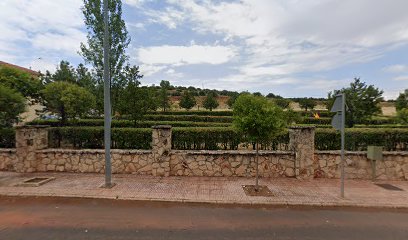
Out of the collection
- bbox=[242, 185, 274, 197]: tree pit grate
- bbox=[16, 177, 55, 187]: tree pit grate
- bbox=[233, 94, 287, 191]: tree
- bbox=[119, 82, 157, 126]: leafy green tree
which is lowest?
bbox=[242, 185, 274, 197]: tree pit grate

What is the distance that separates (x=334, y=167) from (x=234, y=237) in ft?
21.0

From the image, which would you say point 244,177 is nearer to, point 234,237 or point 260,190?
point 260,190

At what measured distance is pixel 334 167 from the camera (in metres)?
9.50

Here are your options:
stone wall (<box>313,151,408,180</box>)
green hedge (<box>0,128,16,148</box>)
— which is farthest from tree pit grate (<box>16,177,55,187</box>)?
stone wall (<box>313,151,408,180</box>)

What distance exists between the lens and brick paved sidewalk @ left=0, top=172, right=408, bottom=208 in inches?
283

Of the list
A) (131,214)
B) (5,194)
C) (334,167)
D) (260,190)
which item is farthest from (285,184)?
(5,194)

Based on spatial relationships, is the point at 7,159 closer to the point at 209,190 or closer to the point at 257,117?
the point at 209,190

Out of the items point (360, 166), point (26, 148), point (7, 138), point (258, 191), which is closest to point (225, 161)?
point (258, 191)

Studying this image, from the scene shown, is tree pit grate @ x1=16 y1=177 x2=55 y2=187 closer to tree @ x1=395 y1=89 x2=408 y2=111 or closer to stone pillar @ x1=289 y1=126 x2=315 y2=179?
stone pillar @ x1=289 y1=126 x2=315 y2=179

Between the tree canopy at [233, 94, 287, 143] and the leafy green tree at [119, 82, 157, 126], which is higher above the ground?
the leafy green tree at [119, 82, 157, 126]

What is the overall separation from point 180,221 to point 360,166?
7.79 m

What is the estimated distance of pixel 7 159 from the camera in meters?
9.87

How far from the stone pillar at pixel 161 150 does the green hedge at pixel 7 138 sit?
261 inches

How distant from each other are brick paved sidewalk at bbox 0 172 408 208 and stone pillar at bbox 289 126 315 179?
36cm
